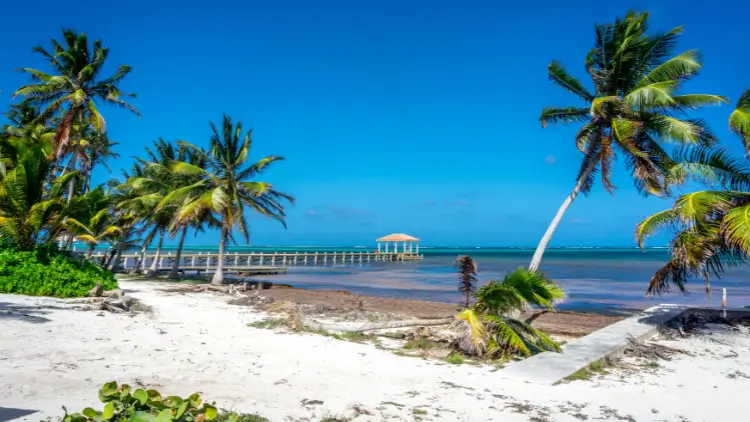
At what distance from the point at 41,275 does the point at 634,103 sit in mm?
16202

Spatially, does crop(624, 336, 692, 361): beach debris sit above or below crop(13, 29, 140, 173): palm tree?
below

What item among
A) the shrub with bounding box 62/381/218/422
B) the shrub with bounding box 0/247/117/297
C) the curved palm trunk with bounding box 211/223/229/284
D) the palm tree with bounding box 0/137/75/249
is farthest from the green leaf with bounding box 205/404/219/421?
the curved palm trunk with bounding box 211/223/229/284

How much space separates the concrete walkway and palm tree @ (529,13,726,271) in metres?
3.11

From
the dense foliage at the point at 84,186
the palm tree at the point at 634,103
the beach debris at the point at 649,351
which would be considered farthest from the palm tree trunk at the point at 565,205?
the dense foliage at the point at 84,186

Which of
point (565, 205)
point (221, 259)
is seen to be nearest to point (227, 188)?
point (221, 259)

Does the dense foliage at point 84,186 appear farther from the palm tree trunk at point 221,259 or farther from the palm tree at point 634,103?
the palm tree at point 634,103

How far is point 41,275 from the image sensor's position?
40.8 feet

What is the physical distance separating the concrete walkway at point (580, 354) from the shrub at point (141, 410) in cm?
471

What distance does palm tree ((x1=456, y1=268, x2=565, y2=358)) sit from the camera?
7.62m

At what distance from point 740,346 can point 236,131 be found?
61.1 ft

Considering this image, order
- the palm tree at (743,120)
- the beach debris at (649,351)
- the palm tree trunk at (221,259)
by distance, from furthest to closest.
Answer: the palm tree trunk at (221,259), the palm tree at (743,120), the beach debris at (649,351)

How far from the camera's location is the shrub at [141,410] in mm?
2521

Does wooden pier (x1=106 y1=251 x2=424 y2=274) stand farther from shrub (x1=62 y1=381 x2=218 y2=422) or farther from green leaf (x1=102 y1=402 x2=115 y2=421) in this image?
green leaf (x1=102 y1=402 x2=115 y2=421)

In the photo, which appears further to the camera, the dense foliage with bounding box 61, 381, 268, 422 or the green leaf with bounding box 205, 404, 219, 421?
the green leaf with bounding box 205, 404, 219, 421
